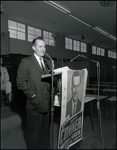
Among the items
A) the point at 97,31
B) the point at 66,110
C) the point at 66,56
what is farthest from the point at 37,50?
the point at 97,31

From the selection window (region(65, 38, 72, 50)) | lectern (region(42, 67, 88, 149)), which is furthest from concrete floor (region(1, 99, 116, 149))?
window (region(65, 38, 72, 50))

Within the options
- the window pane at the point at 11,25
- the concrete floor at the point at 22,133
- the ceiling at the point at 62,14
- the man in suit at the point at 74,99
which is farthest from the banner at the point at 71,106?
the window pane at the point at 11,25

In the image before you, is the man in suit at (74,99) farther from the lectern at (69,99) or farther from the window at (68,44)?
the window at (68,44)

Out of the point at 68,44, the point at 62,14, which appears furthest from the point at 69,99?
the point at 62,14

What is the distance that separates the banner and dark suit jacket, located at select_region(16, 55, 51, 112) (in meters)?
0.38

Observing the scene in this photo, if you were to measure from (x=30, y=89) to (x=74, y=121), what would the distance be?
570 mm

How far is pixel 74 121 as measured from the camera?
151 centimetres

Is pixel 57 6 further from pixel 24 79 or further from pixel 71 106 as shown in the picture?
pixel 71 106

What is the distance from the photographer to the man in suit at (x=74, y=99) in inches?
54.2

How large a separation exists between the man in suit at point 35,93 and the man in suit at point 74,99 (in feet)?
1.26

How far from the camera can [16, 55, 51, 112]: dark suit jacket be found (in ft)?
5.39

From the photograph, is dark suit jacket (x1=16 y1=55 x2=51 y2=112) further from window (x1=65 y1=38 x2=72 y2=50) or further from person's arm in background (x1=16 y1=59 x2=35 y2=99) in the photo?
window (x1=65 y1=38 x2=72 y2=50)

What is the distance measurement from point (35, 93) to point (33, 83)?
4.8 inches

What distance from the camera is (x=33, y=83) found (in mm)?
1705
